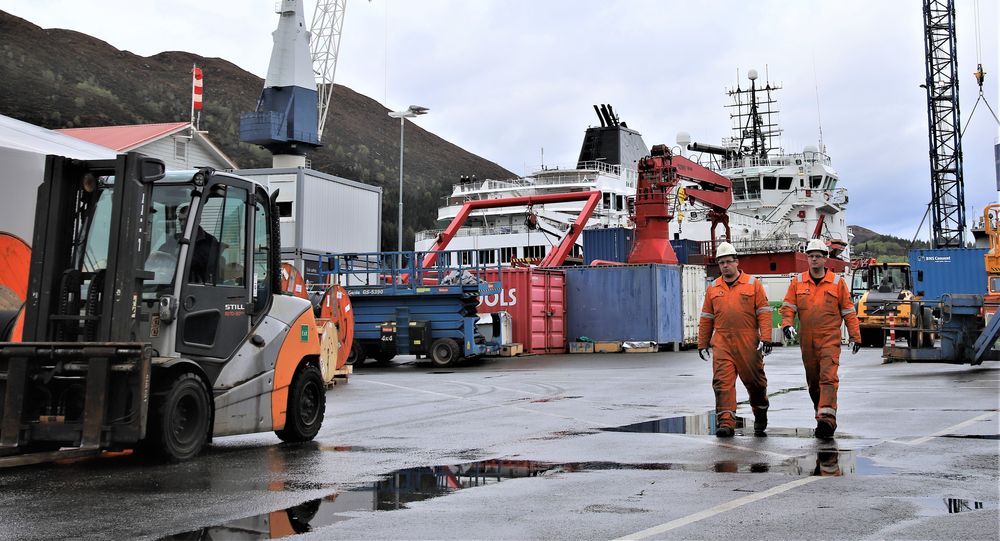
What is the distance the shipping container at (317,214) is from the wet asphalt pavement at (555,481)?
22.4m

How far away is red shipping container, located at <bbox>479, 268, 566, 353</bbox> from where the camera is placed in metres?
30.4

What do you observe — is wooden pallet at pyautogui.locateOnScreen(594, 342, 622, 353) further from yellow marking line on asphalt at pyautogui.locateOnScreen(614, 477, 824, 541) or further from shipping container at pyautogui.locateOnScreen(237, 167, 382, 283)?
yellow marking line on asphalt at pyautogui.locateOnScreen(614, 477, 824, 541)

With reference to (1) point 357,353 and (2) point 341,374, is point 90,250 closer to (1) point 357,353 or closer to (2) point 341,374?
(2) point 341,374

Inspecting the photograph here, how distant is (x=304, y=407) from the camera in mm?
10430

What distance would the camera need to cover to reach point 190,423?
28.8ft

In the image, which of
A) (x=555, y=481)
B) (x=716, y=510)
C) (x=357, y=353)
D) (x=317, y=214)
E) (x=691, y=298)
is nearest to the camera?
(x=716, y=510)

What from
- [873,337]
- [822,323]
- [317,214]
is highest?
[317,214]

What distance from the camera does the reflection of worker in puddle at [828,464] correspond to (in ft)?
25.0

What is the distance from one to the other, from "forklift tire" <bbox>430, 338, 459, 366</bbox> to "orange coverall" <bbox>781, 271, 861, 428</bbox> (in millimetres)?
15663

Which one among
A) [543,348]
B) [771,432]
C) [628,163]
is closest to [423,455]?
[771,432]

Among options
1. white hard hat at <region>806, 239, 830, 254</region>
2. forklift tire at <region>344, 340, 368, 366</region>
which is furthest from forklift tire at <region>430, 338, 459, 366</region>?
white hard hat at <region>806, 239, 830, 254</region>

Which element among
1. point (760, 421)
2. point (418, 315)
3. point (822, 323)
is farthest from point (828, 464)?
point (418, 315)

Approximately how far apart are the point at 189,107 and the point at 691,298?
112 meters

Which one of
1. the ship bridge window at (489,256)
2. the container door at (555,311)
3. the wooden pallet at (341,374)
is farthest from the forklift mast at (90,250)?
the ship bridge window at (489,256)
